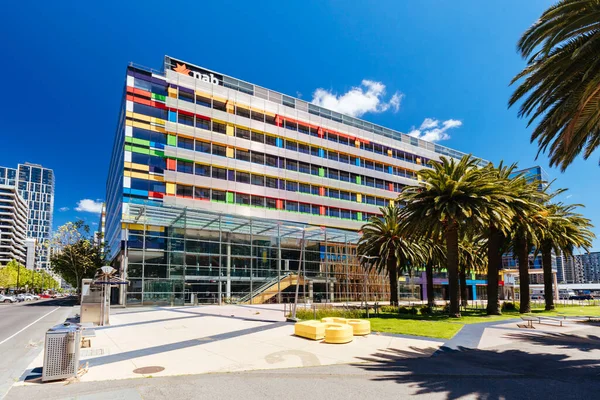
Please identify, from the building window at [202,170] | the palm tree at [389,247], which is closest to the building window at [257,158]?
the building window at [202,170]

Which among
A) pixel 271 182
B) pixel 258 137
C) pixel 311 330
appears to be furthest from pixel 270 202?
pixel 311 330

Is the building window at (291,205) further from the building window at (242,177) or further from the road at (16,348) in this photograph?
the road at (16,348)

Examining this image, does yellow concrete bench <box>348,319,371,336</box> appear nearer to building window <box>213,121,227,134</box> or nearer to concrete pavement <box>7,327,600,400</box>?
concrete pavement <box>7,327,600,400</box>

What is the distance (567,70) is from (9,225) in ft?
647

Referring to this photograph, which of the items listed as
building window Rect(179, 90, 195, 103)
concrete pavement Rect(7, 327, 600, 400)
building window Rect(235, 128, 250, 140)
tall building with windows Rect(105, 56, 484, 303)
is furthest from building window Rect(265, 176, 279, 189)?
concrete pavement Rect(7, 327, 600, 400)

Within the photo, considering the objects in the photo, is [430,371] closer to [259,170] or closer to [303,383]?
[303,383]

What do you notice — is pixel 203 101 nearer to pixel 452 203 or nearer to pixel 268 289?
pixel 268 289

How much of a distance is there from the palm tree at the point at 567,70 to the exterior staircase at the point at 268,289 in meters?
33.9

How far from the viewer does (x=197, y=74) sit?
53.2 meters

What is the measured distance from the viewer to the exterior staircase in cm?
4261

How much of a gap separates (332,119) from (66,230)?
41.4 metres

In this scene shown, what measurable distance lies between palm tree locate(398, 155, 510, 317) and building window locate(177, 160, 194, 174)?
26976 mm

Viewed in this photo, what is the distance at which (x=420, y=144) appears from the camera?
77250 mm

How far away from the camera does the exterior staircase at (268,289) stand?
140 ft
